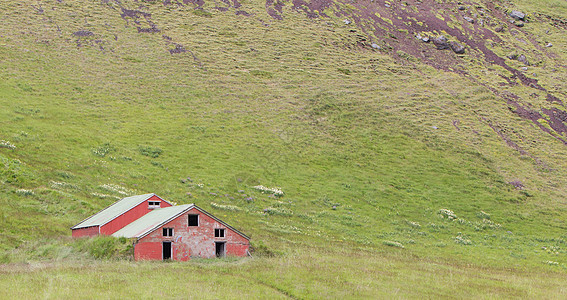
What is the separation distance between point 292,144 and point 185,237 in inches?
1370

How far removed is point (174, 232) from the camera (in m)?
31.2

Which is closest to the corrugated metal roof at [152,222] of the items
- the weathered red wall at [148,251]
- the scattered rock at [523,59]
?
the weathered red wall at [148,251]

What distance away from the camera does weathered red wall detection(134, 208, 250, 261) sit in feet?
99.7

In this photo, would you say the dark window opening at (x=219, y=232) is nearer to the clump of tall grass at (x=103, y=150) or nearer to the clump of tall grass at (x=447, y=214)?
the clump of tall grass at (x=103, y=150)

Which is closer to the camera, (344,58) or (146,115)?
(146,115)

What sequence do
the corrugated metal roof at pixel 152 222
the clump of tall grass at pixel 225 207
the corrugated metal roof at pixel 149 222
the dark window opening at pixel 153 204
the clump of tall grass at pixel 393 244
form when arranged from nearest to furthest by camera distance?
the corrugated metal roof at pixel 152 222
the corrugated metal roof at pixel 149 222
the dark window opening at pixel 153 204
the clump of tall grass at pixel 393 244
the clump of tall grass at pixel 225 207

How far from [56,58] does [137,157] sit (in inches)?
1322

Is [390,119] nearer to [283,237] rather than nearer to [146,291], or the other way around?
[283,237]

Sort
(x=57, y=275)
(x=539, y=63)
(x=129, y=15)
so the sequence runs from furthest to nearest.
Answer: (x=539, y=63) < (x=129, y=15) < (x=57, y=275)

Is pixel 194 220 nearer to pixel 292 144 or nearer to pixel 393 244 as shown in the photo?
pixel 393 244

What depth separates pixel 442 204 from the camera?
5378 centimetres

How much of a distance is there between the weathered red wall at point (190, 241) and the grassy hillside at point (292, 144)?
152 centimetres

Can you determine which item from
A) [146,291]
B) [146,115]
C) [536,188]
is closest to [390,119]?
[536,188]

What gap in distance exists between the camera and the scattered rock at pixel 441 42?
106812 mm
